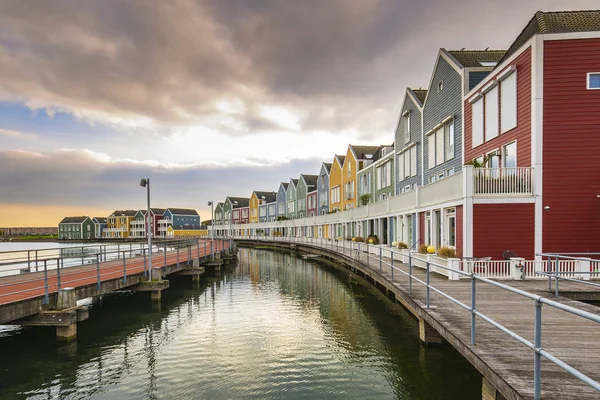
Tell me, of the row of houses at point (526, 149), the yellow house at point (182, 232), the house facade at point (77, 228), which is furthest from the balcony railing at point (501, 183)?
the house facade at point (77, 228)

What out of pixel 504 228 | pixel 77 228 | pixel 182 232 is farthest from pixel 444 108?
pixel 77 228

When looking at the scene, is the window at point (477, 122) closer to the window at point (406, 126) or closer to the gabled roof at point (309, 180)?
the window at point (406, 126)

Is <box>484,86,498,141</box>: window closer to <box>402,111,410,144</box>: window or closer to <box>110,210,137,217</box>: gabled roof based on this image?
<box>402,111,410,144</box>: window

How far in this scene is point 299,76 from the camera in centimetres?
2864

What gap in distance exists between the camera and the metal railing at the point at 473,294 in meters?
3.72

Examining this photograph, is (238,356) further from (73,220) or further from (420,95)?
(73,220)

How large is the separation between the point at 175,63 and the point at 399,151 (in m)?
18.2

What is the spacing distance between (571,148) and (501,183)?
9.77 feet

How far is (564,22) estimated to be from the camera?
16.1 metres

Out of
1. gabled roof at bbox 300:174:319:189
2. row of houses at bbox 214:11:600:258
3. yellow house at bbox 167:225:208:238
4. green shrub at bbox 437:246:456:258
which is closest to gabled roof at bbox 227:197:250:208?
yellow house at bbox 167:225:208:238

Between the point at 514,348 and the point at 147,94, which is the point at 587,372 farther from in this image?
the point at 147,94

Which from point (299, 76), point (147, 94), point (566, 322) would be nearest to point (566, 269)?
point (566, 322)

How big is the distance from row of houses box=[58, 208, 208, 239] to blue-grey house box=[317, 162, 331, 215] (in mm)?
60035

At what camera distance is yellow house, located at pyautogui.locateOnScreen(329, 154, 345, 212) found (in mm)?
48406
